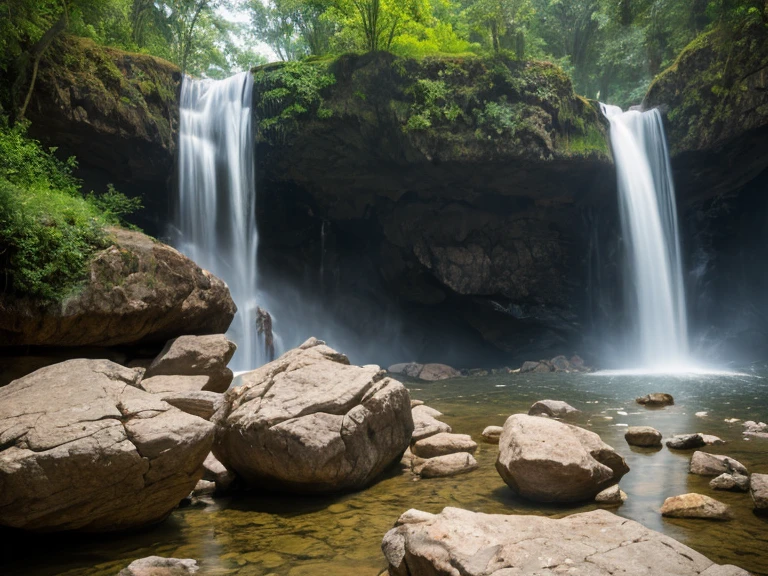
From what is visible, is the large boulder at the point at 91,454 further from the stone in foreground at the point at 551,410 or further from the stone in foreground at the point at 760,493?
the stone in foreground at the point at 551,410

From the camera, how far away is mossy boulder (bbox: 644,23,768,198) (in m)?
17.0

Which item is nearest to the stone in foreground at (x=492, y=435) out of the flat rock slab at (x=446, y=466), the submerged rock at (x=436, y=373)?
the flat rock slab at (x=446, y=466)

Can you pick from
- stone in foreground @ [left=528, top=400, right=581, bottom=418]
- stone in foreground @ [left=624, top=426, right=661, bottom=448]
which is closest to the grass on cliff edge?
stone in foreground @ [left=528, top=400, right=581, bottom=418]

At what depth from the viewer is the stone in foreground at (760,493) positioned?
4.51 metres

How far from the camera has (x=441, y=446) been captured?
276 inches

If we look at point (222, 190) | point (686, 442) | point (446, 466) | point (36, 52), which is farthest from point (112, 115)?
point (686, 442)

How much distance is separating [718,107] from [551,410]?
46.9 feet

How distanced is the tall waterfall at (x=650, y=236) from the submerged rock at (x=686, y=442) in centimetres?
1414

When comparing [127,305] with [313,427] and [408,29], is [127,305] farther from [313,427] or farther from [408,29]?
[408,29]

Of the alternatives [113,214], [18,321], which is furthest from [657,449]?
[113,214]

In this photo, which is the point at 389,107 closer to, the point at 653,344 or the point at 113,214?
the point at 113,214

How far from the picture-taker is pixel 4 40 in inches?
421

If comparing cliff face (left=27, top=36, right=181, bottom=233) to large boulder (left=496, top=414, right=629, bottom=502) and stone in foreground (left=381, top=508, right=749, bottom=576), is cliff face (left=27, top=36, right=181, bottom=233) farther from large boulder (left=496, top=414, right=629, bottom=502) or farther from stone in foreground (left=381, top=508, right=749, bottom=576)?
stone in foreground (left=381, top=508, right=749, bottom=576)

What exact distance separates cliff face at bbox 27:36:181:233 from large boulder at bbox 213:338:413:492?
10962mm
